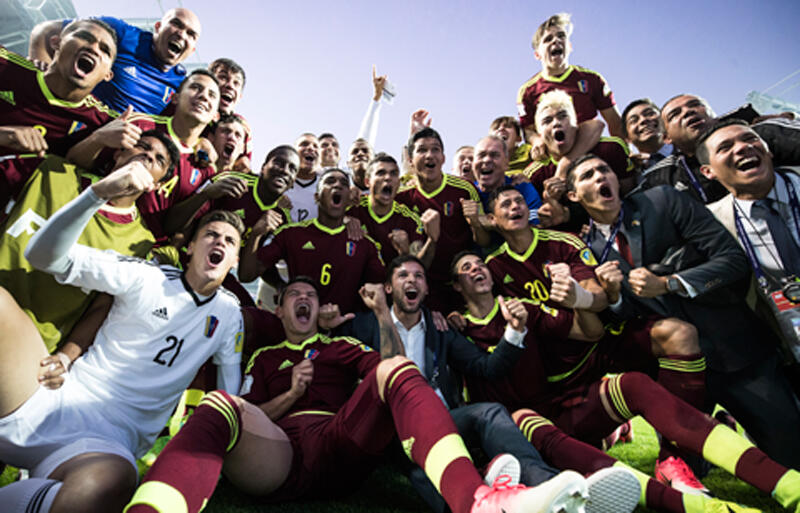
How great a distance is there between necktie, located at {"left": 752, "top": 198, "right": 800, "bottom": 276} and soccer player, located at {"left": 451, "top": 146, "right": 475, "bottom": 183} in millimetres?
3900

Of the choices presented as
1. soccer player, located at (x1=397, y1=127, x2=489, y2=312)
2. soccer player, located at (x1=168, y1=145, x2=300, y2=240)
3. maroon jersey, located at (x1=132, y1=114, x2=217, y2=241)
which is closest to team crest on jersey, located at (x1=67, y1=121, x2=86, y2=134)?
maroon jersey, located at (x1=132, y1=114, x2=217, y2=241)

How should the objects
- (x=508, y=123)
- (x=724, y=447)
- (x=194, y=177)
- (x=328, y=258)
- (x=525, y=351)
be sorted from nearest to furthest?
1. (x=724, y=447)
2. (x=525, y=351)
3. (x=194, y=177)
4. (x=328, y=258)
5. (x=508, y=123)

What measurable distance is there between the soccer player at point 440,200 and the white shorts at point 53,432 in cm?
318

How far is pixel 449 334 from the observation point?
3.70m

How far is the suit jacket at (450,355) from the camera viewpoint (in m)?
3.32

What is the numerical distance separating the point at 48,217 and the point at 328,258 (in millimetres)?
2288

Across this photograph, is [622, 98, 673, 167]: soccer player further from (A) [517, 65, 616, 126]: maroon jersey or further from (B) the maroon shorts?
(B) the maroon shorts

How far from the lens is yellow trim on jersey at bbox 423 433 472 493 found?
1799 mm

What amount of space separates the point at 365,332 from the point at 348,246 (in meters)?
1.15

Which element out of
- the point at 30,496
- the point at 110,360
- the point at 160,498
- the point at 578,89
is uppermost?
the point at 578,89

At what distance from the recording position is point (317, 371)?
3.13m

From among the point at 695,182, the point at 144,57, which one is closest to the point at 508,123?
the point at 695,182

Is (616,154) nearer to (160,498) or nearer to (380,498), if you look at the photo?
(380,498)

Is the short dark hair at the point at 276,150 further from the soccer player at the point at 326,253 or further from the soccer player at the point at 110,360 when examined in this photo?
the soccer player at the point at 110,360
